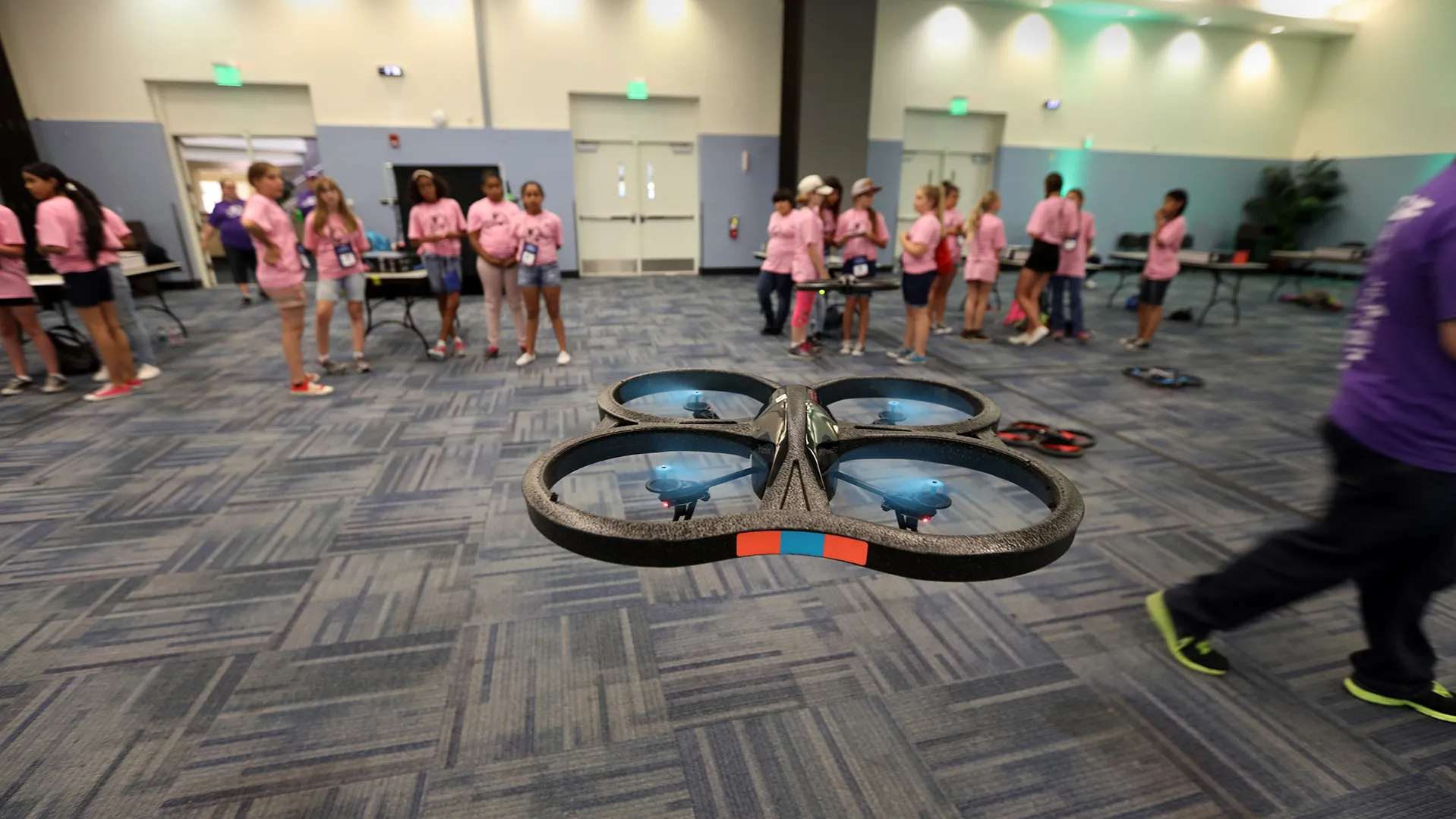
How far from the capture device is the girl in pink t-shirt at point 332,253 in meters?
3.96

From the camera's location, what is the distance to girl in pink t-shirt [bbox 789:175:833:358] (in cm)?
464

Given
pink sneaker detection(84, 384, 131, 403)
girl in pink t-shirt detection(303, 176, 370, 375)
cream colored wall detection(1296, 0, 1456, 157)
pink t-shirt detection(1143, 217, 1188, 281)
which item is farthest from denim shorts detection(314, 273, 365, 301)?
cream colored wall detection(1296, 0, 1456, 157)

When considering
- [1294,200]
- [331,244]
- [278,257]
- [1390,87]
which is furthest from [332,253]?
[1390,87]

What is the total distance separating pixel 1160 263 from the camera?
16.5 ft

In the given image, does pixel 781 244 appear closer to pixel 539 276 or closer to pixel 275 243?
pixel 539 276

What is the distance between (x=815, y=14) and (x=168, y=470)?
8.60 m

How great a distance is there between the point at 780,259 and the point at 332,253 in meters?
3.24

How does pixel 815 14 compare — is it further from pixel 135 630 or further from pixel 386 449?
pixel 135 630

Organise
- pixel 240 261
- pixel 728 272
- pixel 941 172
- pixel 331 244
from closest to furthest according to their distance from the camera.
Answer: pixel 331 244, pixel 240 261, pixel 728 272, pixel 941 172

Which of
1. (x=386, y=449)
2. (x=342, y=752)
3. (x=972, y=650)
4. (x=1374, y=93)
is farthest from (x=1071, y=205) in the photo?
(x=1374, y=93)

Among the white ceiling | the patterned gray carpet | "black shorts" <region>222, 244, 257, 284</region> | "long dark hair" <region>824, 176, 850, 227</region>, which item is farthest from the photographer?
the white ceiling

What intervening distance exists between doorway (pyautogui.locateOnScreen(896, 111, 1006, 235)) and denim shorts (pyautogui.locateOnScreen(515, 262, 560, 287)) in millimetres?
7505

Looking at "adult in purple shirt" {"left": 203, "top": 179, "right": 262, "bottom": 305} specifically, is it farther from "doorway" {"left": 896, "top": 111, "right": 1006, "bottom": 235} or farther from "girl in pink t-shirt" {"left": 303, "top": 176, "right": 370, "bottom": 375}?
"doorway" {"left": 896, "top": 111, "right": 1006, "bottom": 235}

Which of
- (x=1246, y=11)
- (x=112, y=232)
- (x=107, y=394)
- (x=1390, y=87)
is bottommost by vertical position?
(x=107, y=394)
